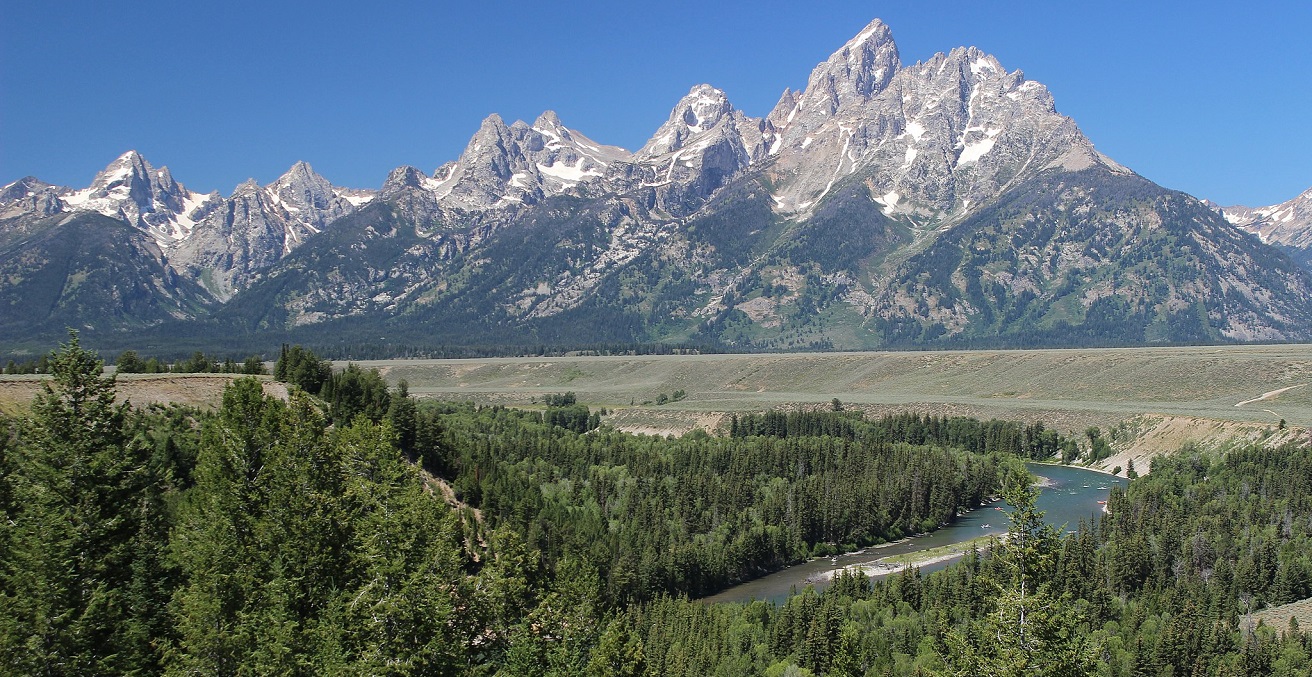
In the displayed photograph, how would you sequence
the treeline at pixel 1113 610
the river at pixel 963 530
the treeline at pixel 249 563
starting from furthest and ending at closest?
1. the river at pixel 963 530
2. the treeline at pixel 1113 610
3. the treeline at pixel 249 563

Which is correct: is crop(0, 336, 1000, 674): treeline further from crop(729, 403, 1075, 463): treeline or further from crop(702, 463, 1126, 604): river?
crop(729, 403, 1075, 463): treeline

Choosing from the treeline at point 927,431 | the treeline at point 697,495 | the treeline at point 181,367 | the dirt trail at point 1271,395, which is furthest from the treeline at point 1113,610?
the dirt trail at point 1271,395

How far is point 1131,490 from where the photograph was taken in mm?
102188

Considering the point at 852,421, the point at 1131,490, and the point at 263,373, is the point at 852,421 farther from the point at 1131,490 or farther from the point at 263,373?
the point at 263,373

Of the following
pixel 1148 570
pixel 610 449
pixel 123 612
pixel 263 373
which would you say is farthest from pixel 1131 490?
pixel 123 612

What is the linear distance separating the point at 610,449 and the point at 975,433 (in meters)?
63.7

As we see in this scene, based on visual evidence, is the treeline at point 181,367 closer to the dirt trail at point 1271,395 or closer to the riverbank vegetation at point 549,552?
the riverbank vegetation at point 549,552

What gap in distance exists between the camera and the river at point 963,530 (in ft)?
271

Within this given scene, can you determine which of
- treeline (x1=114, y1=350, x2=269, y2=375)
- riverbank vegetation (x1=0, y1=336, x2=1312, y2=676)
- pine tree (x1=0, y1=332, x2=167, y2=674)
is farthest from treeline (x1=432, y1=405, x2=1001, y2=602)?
pine tree (x1=0, y1=332, x2=167, y2=674)

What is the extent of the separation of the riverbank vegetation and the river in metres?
2.50

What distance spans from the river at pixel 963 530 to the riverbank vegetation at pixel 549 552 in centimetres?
250

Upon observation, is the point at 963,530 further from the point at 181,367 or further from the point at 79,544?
the point at 79,544

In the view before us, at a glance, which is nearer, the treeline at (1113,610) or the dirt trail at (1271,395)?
the treeline at (1113,610)

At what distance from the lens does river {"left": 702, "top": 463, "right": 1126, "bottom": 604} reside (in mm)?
→ 82562
